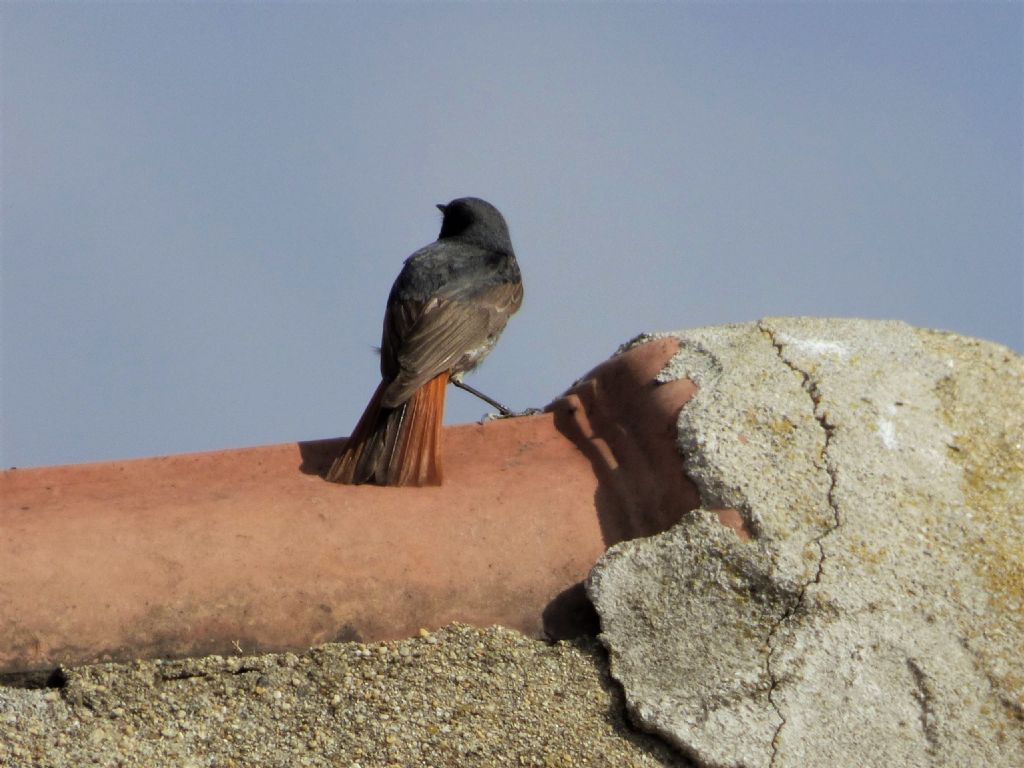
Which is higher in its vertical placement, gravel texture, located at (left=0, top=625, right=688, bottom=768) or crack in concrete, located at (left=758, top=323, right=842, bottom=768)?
crack in concrete, located at (left=758, top=323, right=842, bottom=768)

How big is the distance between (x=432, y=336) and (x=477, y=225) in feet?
5.54

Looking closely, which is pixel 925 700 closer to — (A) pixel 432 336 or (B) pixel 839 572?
(B) pixel 839 572

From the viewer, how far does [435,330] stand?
17.7 feet

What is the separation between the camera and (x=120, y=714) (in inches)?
121

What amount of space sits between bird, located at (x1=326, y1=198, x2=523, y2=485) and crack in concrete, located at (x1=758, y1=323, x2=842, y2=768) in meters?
1.04

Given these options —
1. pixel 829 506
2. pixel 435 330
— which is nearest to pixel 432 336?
pixel 435 330

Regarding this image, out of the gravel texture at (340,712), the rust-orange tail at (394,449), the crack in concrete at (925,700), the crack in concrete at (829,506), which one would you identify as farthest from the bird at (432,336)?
the crack in concrete at (925,700)

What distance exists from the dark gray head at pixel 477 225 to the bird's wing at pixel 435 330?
0.57 metres

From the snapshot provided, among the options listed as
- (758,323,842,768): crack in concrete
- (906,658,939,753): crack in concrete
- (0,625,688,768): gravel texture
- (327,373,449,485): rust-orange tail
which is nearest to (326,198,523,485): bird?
(327,373,449,485): rust-orange tail

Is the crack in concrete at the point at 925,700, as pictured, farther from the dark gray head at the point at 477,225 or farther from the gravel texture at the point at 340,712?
the dark gray head at the point at 477,225

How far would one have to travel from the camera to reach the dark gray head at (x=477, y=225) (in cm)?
680

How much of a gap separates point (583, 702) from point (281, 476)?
1164mm

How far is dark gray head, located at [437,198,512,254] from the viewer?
6.80 metres

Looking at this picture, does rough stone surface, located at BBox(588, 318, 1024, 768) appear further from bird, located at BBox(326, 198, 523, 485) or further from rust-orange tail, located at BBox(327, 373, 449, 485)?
bird, located at BBox(326, 198, 523, 485)
